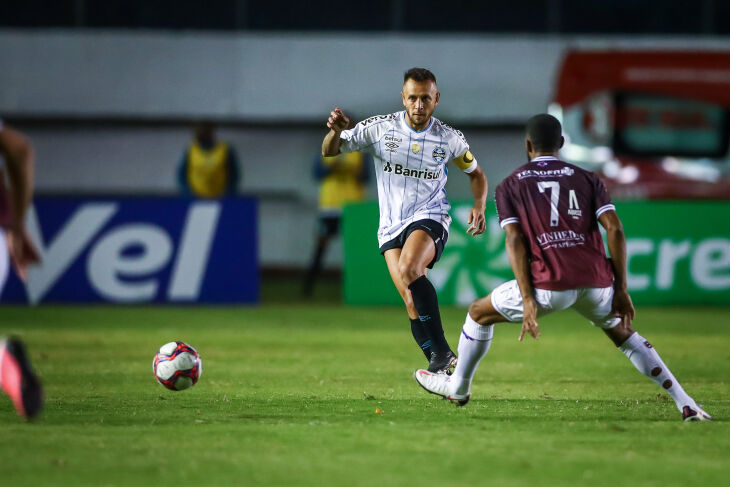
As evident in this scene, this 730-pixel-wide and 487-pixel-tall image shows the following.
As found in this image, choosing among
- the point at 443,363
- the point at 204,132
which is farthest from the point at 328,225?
the point at 443,363

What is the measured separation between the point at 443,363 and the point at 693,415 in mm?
1613

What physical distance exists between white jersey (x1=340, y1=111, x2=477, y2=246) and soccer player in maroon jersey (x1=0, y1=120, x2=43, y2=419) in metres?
2.61

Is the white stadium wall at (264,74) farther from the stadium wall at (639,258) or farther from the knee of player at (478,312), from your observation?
the knee of player at (478,312)

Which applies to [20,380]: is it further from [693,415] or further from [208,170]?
[208,170]

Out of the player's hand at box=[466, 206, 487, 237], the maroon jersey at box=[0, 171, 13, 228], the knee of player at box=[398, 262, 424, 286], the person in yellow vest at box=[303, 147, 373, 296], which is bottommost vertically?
the person in yellow vest at box=[303, 147, 373, 296]

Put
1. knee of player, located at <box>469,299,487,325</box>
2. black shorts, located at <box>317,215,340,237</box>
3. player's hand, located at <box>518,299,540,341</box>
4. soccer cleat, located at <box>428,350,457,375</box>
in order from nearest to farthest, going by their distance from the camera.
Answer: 1. player's hand, located at <box>518,299,540,341</box>
2. knee of player, located at <box>469,299,487,325</box>
3. soccer cleat, located at <box>428,350,457,375</box>
4. black shorts, located at <box>317,215,340,237</box>

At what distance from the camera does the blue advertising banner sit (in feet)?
44.8

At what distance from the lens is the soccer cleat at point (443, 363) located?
7125mm

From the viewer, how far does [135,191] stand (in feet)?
67.4

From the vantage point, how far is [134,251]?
44.9 feet

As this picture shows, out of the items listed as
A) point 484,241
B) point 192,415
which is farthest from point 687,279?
point 192,415

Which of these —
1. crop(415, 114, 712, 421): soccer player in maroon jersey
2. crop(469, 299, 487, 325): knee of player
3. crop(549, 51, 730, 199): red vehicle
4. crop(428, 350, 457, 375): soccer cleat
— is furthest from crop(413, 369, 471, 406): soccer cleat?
crop(549, 51, 730, 199): red vehicle

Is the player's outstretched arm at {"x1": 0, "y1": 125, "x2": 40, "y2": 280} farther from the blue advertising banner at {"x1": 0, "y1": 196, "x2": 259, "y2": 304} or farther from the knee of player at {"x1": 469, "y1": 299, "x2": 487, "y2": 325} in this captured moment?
the blue advertising banner at {"x1": 0, "y1": 196, "x2": 259, "y2": 304}

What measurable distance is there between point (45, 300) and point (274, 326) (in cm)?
345
